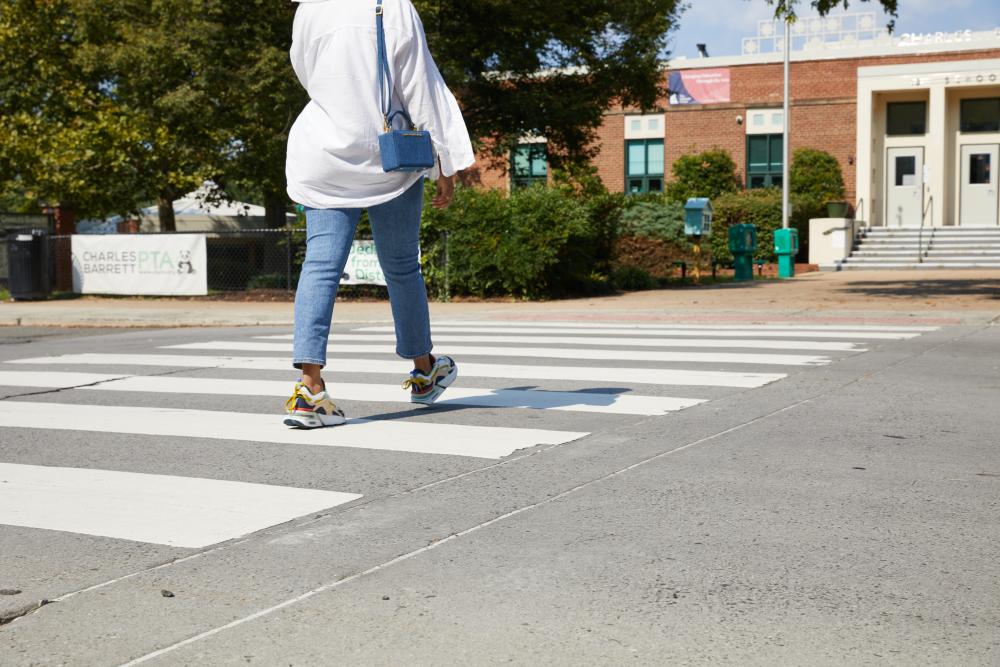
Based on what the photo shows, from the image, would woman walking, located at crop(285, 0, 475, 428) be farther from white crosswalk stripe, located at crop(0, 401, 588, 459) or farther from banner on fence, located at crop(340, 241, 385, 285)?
banner on fence, located at crop(340, 241, 385, 285)

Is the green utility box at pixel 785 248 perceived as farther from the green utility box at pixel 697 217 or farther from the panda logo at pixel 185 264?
the panda logo at pixel 185 264

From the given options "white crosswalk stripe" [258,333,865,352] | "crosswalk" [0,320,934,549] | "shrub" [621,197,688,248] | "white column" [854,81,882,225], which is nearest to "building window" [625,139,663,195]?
"white column" [854,81,882,225]

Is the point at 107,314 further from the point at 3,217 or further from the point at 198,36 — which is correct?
the point at 3,217

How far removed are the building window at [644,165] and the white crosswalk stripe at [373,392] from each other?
35.2m

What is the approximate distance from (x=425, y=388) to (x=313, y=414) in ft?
2.85

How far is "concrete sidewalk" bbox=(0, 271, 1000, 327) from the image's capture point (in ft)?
44.3

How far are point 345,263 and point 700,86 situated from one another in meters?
37.4

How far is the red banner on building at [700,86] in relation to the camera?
40.9 m

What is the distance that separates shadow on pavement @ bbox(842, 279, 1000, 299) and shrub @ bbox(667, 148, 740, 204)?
17.5 m

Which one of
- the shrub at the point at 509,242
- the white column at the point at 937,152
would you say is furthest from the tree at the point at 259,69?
the white column at the point at 937,152

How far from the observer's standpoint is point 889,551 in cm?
358

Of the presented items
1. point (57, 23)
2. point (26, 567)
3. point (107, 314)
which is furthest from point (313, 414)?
point (57, 23)

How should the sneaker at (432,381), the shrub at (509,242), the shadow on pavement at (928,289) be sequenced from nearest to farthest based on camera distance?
the sneaker at (432,381)
the shadow on pavement at (928,289)
the shrub at (509,242)

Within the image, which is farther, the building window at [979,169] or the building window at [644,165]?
the building window at [644,165]
